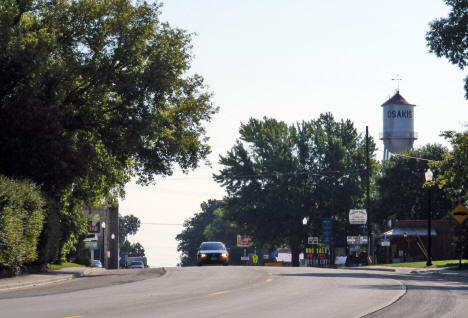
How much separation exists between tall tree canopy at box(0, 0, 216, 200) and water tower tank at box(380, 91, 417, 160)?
257 feet

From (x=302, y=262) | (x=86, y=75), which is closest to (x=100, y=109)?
(x=86, y=75)

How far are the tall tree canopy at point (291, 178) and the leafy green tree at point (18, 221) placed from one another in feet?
193

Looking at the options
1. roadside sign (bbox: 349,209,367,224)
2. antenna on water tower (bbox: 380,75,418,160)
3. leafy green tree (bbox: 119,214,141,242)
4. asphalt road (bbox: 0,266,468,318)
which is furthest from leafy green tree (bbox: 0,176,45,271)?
leafy green tree (bbox: 119,214,141,242)

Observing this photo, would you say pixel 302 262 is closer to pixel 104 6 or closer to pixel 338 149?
pixel 338 149

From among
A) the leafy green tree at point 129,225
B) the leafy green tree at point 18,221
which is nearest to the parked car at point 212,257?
the leafy green tree at point 18,221

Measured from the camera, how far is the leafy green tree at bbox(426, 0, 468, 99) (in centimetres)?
3812

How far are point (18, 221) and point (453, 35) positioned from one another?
21.9 meters

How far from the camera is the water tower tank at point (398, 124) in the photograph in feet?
378

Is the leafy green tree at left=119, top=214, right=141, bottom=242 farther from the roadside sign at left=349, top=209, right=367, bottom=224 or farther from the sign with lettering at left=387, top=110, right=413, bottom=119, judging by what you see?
the roadside sign at left=349, top=209, right=367, bottom=224

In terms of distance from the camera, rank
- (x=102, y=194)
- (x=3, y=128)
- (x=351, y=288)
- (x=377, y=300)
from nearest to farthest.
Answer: (x=377, y=300)
(x=351, y=288)
(x=3, y=128)
(x=102, y=194)

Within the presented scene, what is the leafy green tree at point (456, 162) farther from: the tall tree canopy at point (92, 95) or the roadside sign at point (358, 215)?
the roadside sign at point (358, 215)

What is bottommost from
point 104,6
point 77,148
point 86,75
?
point 77,148

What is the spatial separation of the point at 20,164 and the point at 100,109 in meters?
4.84

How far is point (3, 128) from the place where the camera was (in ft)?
111
